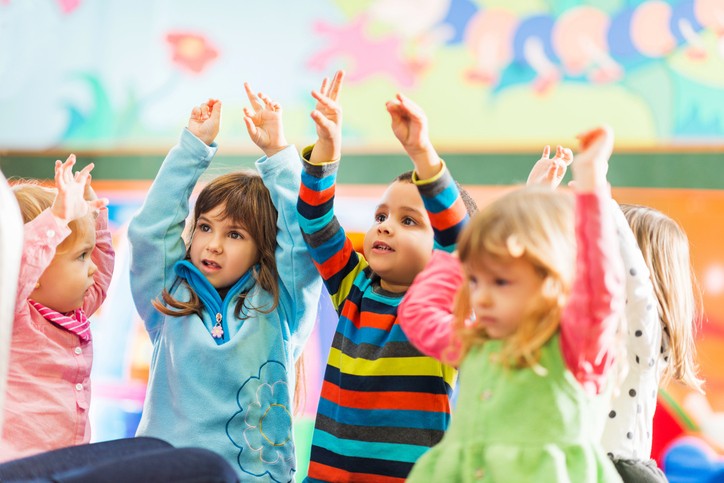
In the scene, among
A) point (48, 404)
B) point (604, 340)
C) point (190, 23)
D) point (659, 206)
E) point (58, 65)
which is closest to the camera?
point (604, 340)

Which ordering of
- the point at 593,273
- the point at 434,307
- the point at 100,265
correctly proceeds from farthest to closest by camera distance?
the point at 100,265, the point at 434,307, the point at 593,273

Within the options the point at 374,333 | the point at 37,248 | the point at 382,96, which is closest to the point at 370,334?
the point at 374,333

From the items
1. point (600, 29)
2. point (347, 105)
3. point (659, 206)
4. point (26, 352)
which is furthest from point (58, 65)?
point (659, 206)

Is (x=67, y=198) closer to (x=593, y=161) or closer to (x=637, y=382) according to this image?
(x=593, y=161)

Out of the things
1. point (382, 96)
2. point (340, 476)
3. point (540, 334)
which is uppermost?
point (382, 96)

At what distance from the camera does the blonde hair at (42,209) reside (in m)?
1.50

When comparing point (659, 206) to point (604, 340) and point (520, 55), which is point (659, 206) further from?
point (604, 340)

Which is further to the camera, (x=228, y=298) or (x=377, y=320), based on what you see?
(x=228, y=298)

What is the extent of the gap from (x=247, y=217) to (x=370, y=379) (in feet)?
1.23

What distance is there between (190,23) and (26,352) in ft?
4.07

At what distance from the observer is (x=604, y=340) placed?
94 cm

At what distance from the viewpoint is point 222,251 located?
59.3 inches

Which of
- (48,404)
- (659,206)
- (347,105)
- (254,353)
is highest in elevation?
(347,105)

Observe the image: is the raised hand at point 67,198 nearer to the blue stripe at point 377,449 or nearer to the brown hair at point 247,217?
the brown hair at point 247,217
